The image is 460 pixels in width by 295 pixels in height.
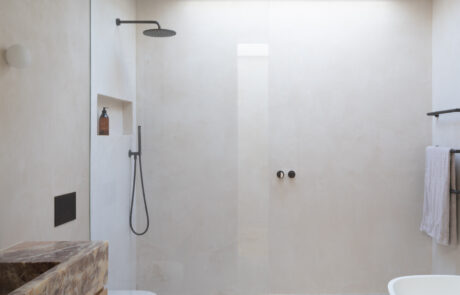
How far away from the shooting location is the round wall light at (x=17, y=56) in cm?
160

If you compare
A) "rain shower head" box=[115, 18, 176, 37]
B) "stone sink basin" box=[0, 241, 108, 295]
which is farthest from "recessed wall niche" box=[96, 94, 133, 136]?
"stone sink basin" box=[0, 241, 108, 295]

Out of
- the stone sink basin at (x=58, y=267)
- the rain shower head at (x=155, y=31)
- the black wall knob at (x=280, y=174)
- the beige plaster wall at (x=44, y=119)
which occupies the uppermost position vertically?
the rain shower head at (x=155, y=31)

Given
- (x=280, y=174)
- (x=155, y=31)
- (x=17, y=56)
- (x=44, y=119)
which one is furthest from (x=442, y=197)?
(x=17, y=56)

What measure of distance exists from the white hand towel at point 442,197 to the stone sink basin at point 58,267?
2.33 m

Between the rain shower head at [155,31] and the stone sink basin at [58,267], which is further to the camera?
the rain shower head at [155,31]

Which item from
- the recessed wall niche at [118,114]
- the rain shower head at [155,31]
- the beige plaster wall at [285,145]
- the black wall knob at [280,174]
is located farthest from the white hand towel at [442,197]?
the recessed wall niche at [118,114]

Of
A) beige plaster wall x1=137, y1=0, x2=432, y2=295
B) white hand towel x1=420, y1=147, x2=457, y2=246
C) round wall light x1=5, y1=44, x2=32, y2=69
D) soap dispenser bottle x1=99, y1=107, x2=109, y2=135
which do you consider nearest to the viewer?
round wall light x1=5, y1=44, x2=32, y2=69

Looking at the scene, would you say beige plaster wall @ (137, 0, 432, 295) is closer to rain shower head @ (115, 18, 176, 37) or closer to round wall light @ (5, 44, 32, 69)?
rain shower head @ (115, 18, 176, 37)

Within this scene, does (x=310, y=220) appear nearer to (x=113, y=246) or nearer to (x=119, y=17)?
(x=113, y=246)

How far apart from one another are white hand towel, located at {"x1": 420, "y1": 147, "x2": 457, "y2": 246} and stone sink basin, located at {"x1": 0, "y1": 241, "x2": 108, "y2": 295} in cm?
233

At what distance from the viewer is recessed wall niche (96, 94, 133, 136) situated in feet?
8.91

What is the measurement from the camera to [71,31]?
218 centimetres

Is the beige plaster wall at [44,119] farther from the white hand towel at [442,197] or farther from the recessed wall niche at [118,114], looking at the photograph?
the white hand towel at [442,197]

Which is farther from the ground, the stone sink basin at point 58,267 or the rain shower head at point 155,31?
the rain shower head at point 155,31
